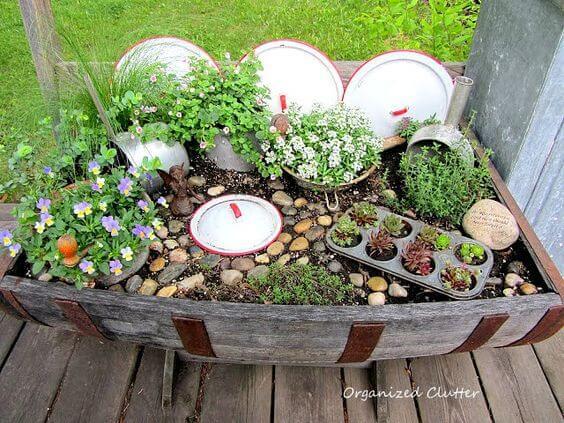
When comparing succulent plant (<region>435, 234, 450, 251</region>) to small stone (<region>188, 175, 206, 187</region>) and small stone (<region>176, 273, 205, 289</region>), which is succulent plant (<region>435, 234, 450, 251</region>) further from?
small stone (<region>188, 175, 206, 187</region>)

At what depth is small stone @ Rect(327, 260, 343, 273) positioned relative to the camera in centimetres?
164

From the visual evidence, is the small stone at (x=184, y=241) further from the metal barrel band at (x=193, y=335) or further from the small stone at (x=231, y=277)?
the metal barrel band at (x=193, y=335)

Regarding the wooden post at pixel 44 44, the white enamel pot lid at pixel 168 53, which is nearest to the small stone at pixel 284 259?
the white enamel pot lid at pixel 168 53

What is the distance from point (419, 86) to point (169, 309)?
138 centimetres

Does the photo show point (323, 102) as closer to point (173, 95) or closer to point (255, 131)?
point (255, 131)

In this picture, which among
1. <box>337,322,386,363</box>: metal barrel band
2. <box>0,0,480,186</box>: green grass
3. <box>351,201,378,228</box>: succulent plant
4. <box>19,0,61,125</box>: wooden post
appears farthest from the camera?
<box>0,0,480,186</box>: green grass

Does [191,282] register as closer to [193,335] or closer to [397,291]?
[193,335]

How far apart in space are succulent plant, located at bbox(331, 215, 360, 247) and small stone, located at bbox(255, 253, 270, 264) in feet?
0.76

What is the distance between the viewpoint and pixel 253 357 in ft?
5.25

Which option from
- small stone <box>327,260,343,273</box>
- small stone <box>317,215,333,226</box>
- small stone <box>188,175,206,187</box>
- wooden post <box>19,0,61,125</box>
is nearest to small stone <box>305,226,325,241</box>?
small stone <box>317,215,333,226</box>

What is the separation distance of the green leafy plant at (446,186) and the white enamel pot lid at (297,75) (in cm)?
46

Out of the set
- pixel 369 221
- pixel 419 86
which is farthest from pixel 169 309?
pixel 419 86

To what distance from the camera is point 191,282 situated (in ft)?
5.21

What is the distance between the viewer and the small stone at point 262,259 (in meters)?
1.67
